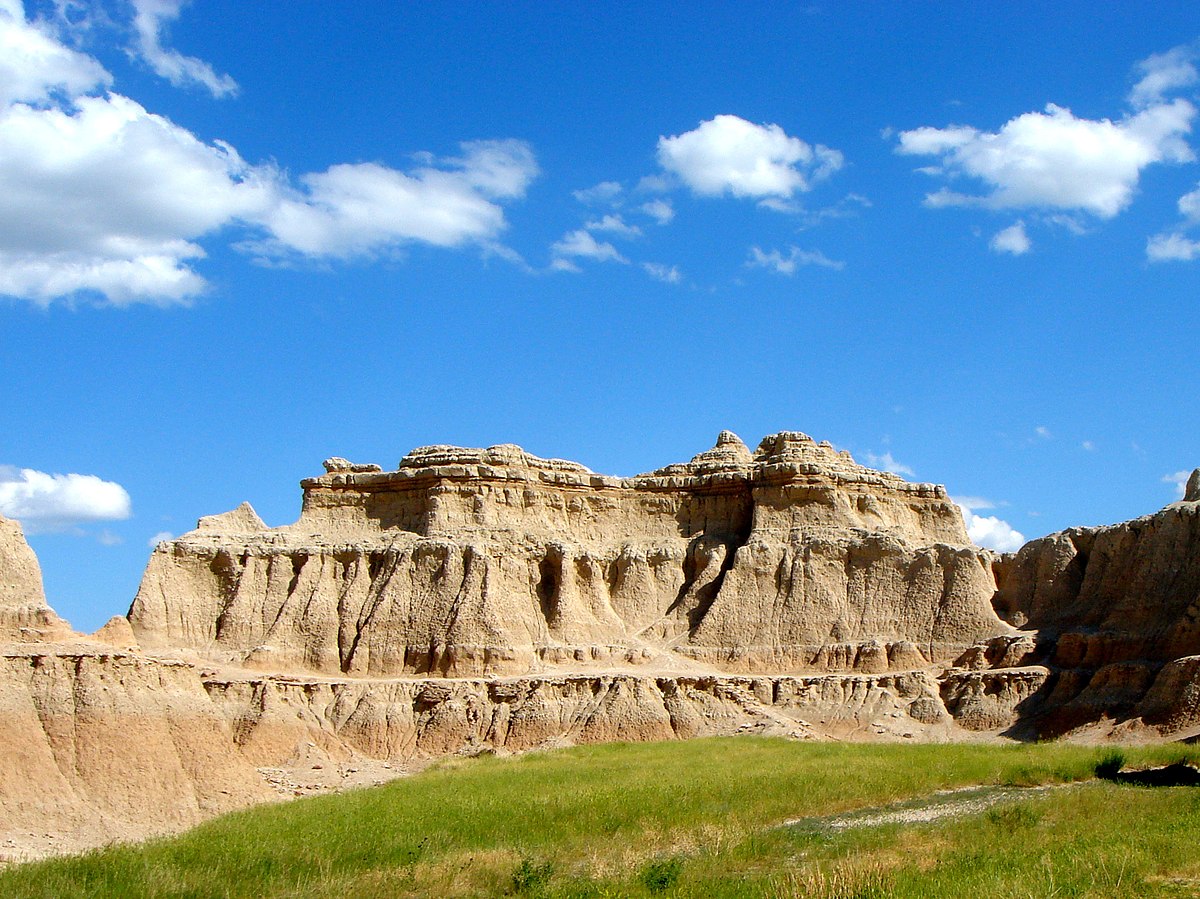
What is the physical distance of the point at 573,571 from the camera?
63.2 m

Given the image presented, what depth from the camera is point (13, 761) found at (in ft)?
116

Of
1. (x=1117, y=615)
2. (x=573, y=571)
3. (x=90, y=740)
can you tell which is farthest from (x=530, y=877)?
(x=573, y=571)

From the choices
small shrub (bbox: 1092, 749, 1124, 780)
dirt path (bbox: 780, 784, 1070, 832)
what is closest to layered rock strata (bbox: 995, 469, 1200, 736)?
small shrub (bbox: 1092, 749, 1124, 780)

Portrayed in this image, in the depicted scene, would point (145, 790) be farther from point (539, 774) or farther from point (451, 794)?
point (539, 774)

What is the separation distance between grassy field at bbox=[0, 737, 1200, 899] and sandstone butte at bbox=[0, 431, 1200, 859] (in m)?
9.98

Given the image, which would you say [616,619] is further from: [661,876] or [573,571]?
[661,876]

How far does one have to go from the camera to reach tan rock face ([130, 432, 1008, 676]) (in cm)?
5825

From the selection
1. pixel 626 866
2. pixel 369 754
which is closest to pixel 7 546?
pixel 369 754

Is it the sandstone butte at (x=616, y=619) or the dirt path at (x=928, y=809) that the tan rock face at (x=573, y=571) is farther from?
the dirt path at (x=928, y=809)

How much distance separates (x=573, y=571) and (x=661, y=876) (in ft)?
132

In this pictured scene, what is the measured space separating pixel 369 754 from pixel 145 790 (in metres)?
14.8

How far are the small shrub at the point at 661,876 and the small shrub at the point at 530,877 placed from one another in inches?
69.9

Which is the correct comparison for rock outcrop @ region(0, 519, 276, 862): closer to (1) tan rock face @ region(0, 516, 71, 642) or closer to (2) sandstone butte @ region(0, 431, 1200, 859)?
(1) tan rock face @ region(0, 516, 71, 642)

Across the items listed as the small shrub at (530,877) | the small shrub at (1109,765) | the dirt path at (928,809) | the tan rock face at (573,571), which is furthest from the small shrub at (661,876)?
the tan rock face at (573,571)
